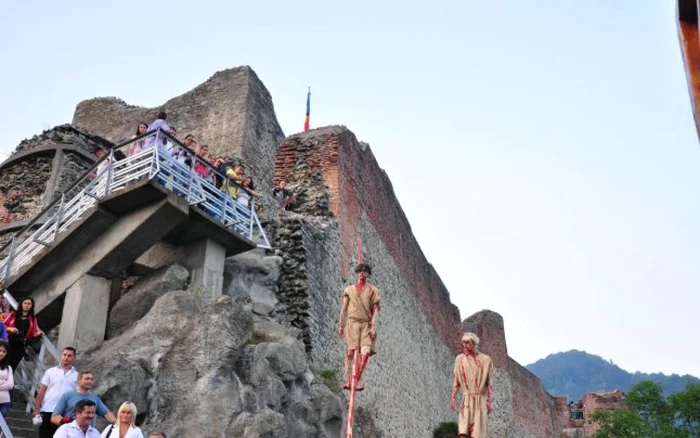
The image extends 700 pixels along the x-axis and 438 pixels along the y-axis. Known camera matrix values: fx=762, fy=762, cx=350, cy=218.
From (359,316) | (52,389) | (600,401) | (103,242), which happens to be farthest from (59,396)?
(600,401)

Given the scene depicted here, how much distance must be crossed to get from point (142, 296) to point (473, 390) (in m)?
4.84

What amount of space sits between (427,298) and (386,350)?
6.47 metres

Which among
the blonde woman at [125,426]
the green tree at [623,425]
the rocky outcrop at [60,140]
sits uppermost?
the rocky outcrop at [60,140]

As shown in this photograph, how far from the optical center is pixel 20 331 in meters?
8.23

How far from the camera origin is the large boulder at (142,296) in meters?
10.2

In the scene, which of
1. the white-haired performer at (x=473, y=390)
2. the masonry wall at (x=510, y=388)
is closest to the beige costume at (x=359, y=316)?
the white-haired performer at (x=473, y=390)

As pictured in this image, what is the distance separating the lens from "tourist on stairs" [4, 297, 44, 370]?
798 centimetres

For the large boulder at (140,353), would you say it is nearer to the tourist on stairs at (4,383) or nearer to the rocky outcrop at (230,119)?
the tourist on stairs at (4,383)

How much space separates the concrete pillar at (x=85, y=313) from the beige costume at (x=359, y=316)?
3533mm

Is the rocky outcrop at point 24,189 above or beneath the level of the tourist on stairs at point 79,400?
above

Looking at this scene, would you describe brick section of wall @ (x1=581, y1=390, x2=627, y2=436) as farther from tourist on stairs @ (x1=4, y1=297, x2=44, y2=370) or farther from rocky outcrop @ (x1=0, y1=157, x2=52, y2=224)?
tourist on stairs @ (x1=4, y1=297, x2=44, y2=370)

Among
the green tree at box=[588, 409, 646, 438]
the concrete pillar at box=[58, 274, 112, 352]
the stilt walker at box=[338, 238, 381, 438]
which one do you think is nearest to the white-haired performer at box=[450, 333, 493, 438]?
the stilt walker at box=[338, 238, 381, 438]

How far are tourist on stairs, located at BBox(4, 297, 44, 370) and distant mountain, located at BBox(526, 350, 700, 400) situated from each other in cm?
13280

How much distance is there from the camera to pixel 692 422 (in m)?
23.2
